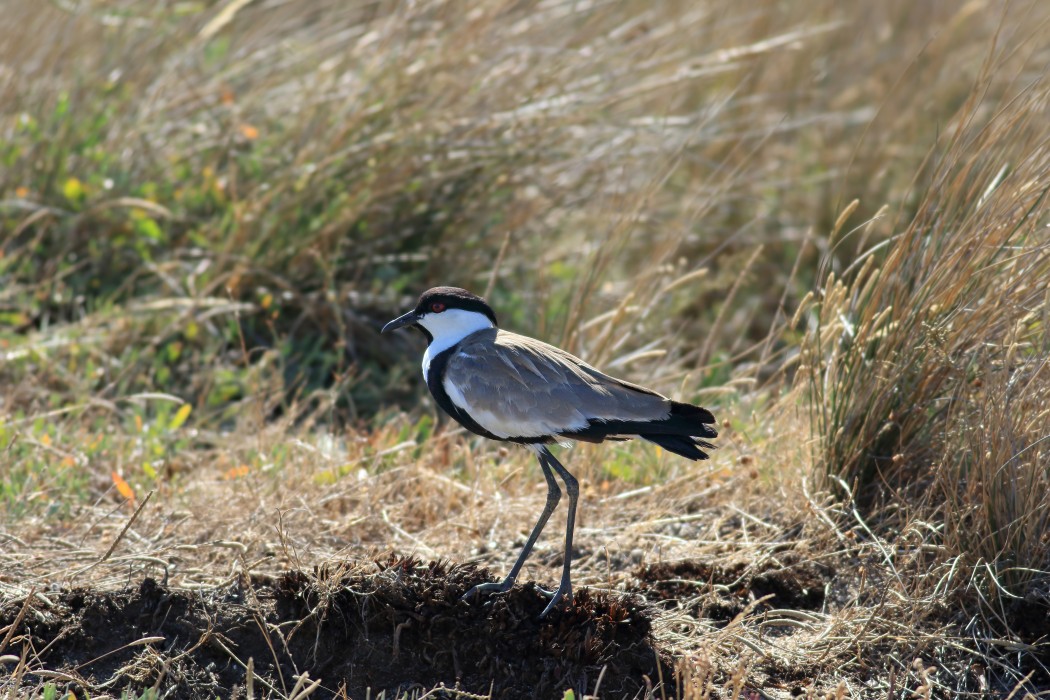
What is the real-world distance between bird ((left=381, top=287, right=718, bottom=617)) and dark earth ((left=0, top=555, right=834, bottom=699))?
0.10 metres

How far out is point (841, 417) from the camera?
3895 millimetres

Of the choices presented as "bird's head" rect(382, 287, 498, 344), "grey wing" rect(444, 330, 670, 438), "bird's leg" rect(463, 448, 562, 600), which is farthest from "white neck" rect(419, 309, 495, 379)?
"bird's leg" rect(463, 448, 562, 600)

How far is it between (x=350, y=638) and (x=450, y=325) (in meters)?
1.08

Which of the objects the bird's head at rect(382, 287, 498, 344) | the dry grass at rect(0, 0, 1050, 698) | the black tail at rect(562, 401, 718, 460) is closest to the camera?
the black tail at rect(562, 401, 718, 460)

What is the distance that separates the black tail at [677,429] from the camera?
3.31m

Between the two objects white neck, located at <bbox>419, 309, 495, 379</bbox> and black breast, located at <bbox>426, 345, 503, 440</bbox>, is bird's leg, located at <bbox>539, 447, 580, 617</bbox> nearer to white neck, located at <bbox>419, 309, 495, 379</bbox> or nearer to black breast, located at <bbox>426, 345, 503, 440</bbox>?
black breast, located at <bbox>426, 345, 503, 440</bbox>

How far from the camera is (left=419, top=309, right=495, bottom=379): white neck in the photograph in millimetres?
3775

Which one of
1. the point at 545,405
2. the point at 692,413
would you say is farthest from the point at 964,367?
the point at 545,405

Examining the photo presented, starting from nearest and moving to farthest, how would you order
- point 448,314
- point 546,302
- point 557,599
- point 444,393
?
point 557,599 → point 444,393 → point 448,314 → point 546,302

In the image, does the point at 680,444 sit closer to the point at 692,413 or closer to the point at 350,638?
the point at 692,413

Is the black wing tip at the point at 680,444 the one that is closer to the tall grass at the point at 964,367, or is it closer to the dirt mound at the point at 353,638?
the dirt mound at the point at 353,638

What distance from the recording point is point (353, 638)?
3.34m

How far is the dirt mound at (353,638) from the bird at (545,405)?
0.35ft

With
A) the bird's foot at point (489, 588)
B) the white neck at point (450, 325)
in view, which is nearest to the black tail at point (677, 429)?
the bird's foot at point (489, 588)
